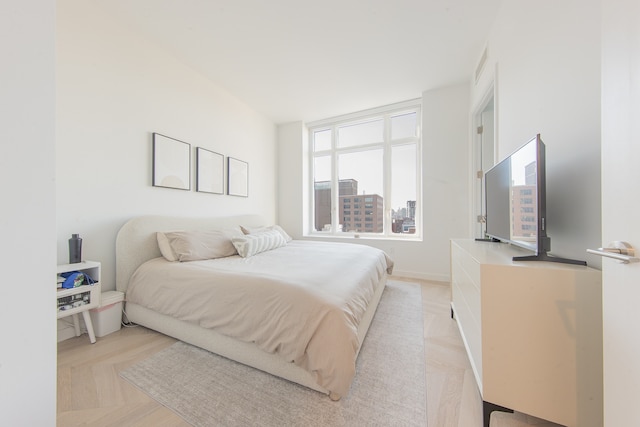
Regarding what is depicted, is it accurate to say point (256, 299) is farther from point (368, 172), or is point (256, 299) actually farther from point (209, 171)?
point (368, 172)

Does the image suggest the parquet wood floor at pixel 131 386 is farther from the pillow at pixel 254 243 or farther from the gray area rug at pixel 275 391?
the pillow at pixel 254 243

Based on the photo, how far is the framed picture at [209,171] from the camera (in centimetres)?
285

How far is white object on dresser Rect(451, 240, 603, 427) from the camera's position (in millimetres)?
909

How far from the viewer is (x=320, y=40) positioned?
91.6 inches

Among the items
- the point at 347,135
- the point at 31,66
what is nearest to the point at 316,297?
the point at 31,66

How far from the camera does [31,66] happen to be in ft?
1.91

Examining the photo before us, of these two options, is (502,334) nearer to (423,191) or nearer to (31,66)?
(31,66)

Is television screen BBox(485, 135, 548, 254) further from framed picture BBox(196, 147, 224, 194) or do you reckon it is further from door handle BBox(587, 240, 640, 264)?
framed picture BBox(196, 147, 224, 194)

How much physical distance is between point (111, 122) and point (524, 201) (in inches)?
126

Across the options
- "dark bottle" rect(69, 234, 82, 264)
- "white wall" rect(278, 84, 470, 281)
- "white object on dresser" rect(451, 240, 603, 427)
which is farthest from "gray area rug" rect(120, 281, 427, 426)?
"white wall" rect(278, 84, 470, 281)

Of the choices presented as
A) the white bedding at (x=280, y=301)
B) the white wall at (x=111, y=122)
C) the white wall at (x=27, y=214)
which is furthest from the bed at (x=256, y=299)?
the white wall at (x=27, y=214)

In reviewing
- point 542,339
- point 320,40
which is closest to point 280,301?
point 542,339

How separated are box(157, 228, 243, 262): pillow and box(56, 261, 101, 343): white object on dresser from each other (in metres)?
0.49

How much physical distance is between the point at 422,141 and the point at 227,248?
10.2 ft
